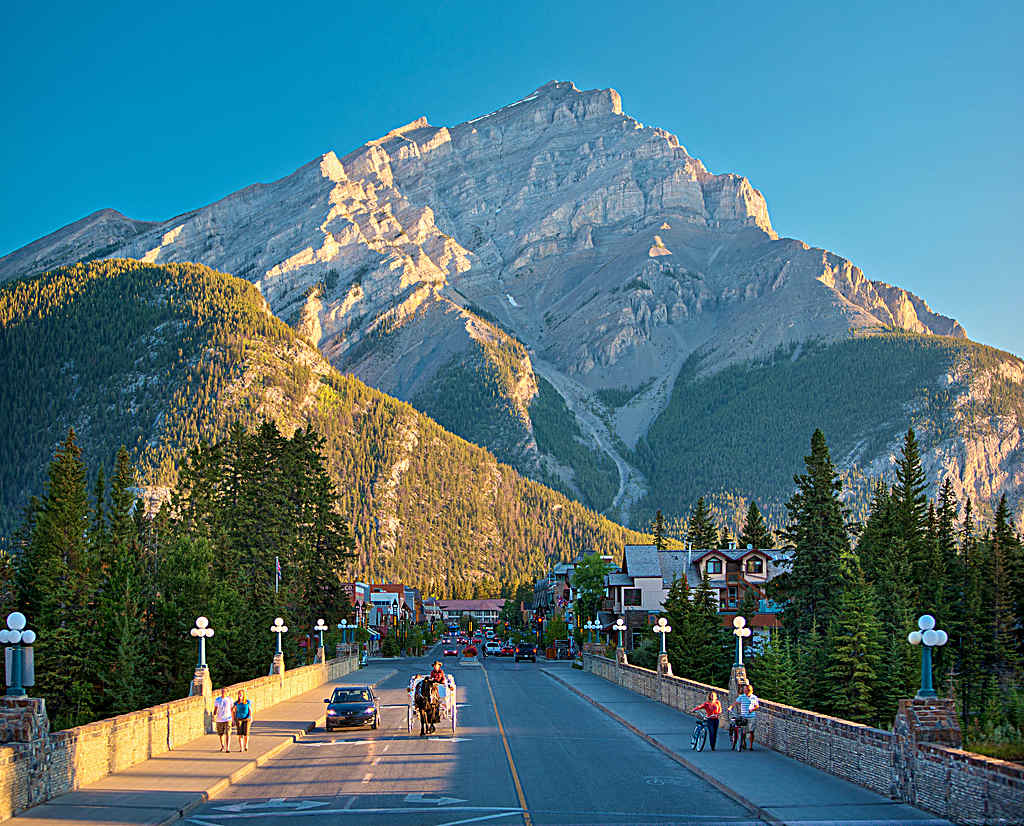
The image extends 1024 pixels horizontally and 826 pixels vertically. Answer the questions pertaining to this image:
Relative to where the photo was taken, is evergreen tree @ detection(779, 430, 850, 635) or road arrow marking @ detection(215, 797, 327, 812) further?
evergreen tree @ detection(779, 430, 850, 635)

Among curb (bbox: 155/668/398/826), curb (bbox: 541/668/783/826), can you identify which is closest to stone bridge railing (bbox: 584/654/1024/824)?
curb (bbox: 541/668/783/826)

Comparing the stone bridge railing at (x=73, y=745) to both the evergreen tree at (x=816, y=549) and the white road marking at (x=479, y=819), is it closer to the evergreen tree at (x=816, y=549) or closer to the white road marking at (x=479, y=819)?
the white road marking at (x=479, y=819)

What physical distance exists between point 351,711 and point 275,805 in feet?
50.4

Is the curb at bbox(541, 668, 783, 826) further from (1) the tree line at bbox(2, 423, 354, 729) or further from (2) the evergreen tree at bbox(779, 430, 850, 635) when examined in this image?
(1) the tree line at bbox(2, 423, 354, 729)

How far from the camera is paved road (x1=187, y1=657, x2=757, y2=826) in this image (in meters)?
19.6

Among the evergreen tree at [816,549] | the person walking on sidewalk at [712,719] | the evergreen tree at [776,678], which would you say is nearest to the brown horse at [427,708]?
the person walking on sidewalk at [712,719]

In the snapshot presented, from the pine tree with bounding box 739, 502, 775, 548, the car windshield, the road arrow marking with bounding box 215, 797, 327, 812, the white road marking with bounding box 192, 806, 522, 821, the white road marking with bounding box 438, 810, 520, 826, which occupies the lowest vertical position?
the car windshield

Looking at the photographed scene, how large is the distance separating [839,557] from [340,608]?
4233 cm

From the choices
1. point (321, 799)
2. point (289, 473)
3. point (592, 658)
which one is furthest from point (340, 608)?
point (321, 799)

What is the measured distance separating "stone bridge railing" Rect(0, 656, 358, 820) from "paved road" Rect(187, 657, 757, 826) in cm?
311

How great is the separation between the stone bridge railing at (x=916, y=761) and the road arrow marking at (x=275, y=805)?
11.1 m

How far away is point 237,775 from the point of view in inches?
984

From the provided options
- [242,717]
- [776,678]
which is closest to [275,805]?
[242,717]

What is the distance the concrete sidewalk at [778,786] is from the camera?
1869 centimetres
